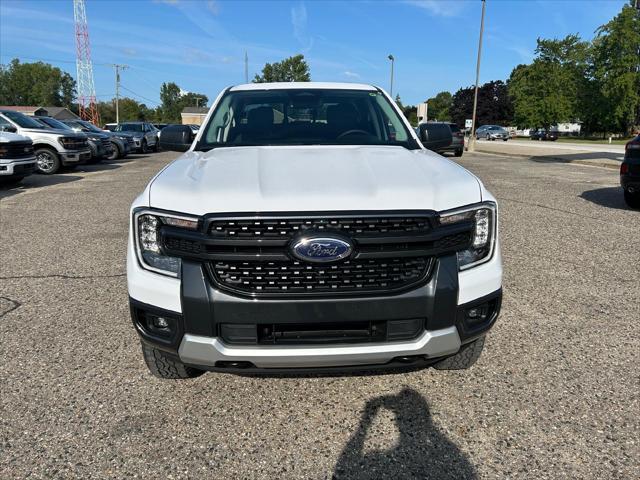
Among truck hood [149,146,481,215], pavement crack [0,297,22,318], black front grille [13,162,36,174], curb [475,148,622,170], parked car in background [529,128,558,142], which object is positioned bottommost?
pavement crack [0,297,22,318]

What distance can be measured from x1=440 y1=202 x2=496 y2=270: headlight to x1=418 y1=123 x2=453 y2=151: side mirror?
5.15 ft

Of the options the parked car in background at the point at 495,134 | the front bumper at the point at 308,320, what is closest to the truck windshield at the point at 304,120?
the front bumper at the point at 308,320

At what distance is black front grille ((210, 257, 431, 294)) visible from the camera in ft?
7.22

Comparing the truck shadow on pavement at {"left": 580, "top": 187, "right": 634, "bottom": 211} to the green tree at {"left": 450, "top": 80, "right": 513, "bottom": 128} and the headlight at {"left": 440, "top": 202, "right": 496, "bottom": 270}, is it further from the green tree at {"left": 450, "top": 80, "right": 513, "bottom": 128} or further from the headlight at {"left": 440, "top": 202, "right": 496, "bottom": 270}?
the green tree at {"left": 450, "top": 80, "right": 513, "bottom": 128}

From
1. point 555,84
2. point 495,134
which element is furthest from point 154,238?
point 555,84

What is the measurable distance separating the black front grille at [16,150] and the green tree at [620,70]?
59669 mm

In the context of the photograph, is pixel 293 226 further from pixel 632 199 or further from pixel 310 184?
pixel 632 199

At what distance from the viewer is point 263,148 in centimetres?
331

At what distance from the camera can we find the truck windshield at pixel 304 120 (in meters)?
3.62

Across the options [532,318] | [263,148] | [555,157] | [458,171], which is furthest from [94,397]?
[555,157]

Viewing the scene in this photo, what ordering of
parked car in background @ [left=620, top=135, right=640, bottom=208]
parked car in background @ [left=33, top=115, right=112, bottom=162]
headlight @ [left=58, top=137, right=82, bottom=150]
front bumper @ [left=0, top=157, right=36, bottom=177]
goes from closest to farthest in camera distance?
parked car in background @ [left=620, top=135, right=640, bottom=208], front bumper @ [left=0, top=157, right=36, bottom=177], headlight @ [left=58, top=137, right=82, bottom=150], parked car in background @ [left=33, top=115, right=112, bottom=162]

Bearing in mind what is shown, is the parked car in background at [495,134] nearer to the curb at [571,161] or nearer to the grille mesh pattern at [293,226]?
the curb at [571,161]

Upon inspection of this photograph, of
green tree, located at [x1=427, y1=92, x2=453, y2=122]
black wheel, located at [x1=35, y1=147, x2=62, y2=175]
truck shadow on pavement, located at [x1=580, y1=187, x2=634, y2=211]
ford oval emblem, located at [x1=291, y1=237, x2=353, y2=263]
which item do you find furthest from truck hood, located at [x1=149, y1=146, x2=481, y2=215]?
green tree, located at [x1=427, y1=92, x2=453, y2=122]

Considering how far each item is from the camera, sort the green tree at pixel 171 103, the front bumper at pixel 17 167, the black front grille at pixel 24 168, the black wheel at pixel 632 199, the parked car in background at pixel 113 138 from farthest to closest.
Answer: the green tree at pixel 171 103
the parked car in background at pixel 113 138
the black front grille at pixel 24 168
the front bumper at pixel 17 167
the black wheel at pixel 632 199
